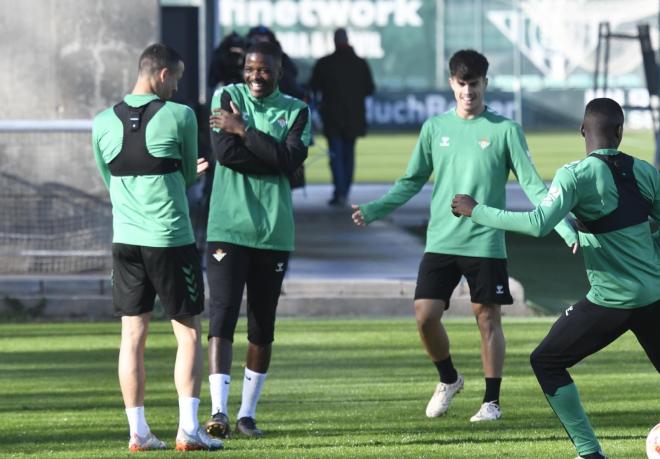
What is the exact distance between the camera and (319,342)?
13203mm

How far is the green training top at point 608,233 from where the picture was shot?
721 cm

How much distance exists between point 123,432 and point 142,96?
187 centimetres

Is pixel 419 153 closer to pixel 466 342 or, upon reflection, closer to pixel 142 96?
pixel 142 96

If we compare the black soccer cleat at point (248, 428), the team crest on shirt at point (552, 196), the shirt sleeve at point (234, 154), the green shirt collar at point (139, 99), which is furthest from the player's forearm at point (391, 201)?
the team crest on shirt at point (552, 196)

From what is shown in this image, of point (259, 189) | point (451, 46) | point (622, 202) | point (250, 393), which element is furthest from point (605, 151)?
point (451, 46)

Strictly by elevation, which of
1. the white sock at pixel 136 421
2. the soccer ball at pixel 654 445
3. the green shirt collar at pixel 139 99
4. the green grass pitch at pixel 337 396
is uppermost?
the green shirt collar at pixel 139 99

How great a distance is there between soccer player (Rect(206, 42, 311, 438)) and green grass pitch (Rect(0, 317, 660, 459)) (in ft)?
1.83

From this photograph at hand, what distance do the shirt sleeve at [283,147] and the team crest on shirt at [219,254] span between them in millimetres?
509

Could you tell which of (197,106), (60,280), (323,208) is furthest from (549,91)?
(60,280)

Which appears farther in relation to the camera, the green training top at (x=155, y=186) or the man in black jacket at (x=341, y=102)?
the man in black jacket at (x=341, y=102)

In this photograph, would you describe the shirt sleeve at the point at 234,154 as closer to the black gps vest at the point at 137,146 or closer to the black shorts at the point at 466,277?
the black gps vest at the point at 137,146

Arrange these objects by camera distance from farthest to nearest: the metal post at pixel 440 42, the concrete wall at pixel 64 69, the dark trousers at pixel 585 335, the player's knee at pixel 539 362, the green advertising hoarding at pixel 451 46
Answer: the metal post at pixel 440 42 → the green advertising hoarding at pixel 451 46 → the concrete wall at pixel 64 69 → the player's knee at pixel 539 362 → the dark trousers at pixel 585 335

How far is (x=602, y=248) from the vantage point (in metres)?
7.41

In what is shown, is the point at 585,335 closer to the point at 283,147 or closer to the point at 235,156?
the point at 283,147
